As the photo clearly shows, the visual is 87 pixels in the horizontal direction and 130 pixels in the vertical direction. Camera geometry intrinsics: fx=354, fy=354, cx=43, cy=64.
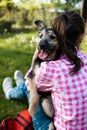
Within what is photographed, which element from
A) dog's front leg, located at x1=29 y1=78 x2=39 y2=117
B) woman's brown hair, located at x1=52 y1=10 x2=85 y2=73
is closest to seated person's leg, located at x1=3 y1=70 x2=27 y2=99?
dog's front leg, located at x1=29 y1=78 x2=39 y2=117

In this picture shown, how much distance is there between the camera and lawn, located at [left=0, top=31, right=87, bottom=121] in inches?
155

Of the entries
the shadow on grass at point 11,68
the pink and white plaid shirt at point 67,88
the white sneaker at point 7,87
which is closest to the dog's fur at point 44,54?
the pink and white plaid shirt at point 67,88

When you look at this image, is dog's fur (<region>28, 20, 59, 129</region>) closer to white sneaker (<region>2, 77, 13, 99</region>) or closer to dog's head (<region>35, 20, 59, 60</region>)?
dog's head (<region>35, 20, 59, 60</region>)

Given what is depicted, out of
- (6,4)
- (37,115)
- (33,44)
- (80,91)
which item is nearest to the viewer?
(80,91)

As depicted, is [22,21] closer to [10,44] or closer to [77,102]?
[10,44]

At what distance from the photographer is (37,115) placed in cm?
320

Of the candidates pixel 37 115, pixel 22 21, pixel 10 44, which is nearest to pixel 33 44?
pixel 10 44

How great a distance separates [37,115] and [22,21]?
9934 mm

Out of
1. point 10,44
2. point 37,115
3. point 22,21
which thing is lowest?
point 22,21

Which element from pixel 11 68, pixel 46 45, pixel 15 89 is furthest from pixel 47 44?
pixel 11 68

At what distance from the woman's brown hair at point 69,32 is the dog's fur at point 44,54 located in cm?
6

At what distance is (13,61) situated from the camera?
18.6 ft

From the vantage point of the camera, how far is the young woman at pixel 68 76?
9.09 ft

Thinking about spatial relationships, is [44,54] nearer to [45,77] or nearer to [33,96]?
[45,77]
